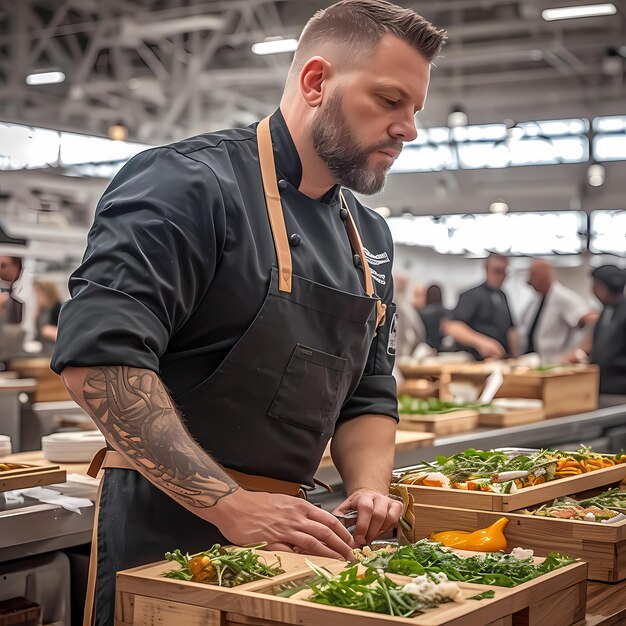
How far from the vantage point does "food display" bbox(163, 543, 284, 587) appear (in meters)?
1.26

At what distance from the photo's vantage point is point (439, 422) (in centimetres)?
388

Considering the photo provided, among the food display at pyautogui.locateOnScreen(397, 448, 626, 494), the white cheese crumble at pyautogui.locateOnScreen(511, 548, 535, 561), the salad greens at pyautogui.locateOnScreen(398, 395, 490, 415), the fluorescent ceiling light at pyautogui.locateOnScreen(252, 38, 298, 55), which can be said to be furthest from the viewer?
the fluorescent ceiling light at pyautogui.locateOnScreen(252, 38, 298, 55)

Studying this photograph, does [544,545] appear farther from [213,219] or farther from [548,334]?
[548,334]

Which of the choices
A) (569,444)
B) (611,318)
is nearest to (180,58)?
(611,318)

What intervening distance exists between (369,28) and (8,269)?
11.1ft

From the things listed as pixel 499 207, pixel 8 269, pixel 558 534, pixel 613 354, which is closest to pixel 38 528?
pixel 558 534

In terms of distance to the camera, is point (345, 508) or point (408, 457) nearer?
point (345, 508)

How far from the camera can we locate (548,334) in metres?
8.05

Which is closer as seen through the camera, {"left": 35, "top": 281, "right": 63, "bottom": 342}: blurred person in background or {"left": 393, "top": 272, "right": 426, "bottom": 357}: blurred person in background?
{"left": 393, "top": 272, "right": 426, "bottom": 357}: blurred person in background

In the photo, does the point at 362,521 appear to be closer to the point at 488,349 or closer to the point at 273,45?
the point at 488,349

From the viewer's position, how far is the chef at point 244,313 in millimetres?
1476

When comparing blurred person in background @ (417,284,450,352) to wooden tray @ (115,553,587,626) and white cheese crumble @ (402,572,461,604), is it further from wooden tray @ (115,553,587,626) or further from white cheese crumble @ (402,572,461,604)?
white cheese crumble @ (402,572,461,604)

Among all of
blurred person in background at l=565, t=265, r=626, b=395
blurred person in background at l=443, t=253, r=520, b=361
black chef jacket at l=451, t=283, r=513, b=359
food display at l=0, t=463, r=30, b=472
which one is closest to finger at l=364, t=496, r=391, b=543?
food display at l=0, t=463, r=30, b=472

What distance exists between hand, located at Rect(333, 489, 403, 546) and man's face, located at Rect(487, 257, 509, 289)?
22.8ft
